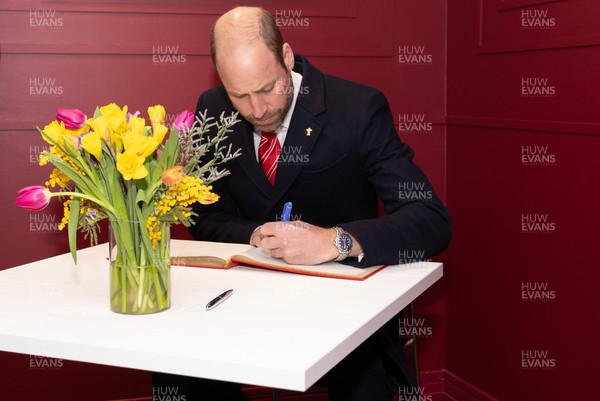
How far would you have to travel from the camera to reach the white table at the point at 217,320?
152 cm

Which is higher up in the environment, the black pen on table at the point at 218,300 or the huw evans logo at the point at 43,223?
the huw evans logo at the point at 43,223

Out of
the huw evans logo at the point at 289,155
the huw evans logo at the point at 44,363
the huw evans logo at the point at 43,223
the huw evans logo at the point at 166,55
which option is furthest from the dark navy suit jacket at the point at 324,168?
the huw evans logo at the point at 44,363

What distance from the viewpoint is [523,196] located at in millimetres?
3336

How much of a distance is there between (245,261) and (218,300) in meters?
0.34

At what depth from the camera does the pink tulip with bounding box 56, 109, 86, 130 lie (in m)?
1.79

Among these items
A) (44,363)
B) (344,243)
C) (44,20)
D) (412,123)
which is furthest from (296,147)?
(44,363)

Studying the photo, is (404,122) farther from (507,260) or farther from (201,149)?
(201,149)

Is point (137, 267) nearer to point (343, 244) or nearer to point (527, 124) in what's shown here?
point (343, 244)

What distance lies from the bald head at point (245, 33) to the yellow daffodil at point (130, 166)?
0.89 m

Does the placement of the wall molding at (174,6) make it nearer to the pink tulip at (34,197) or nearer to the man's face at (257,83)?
the man's face at (257,83)

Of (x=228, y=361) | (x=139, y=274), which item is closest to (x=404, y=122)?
(x=139, y=274)

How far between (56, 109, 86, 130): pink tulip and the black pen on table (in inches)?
19.6

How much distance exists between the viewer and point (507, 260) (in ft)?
11.4

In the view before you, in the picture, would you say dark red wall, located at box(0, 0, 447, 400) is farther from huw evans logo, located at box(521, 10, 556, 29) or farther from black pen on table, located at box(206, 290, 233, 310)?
black pen on table, located at box(206, 290, 233, 310)
